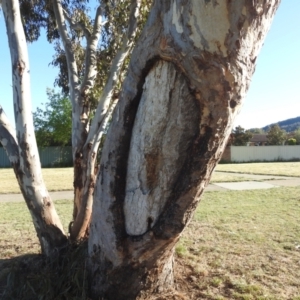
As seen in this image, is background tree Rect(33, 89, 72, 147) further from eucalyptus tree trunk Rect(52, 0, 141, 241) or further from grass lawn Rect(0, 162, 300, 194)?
eucalyptus tree trunk Rect(52, 0, 141, 241)

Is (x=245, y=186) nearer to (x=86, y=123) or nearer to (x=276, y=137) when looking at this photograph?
(x=86, y=123)

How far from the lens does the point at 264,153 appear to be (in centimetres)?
3578

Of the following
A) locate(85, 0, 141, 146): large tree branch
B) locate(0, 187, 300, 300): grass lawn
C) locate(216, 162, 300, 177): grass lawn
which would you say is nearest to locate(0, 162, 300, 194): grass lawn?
locate(216, 162, 300, 177): grass lawn

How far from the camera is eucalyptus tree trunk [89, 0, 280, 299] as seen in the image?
A: 2084mm

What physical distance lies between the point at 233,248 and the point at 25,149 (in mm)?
2891

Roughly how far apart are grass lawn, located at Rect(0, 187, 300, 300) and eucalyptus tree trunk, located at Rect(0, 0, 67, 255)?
103cm

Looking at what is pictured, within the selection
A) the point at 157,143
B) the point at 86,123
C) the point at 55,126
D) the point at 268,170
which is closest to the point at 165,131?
the point at 157,143

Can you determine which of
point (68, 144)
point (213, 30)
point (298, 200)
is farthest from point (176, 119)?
point (68, 144)

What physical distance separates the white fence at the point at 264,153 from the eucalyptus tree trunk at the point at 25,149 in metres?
31.2

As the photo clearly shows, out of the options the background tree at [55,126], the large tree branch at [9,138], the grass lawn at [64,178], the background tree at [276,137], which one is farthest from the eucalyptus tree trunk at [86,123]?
the background tree at [276,137]

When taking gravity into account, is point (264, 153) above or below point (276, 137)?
below

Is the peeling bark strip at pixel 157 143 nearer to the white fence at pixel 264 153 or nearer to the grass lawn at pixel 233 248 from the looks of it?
the grass lawn at pixel 233 248

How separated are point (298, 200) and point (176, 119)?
7305 mm

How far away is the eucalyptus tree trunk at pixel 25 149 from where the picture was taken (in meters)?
3.55
